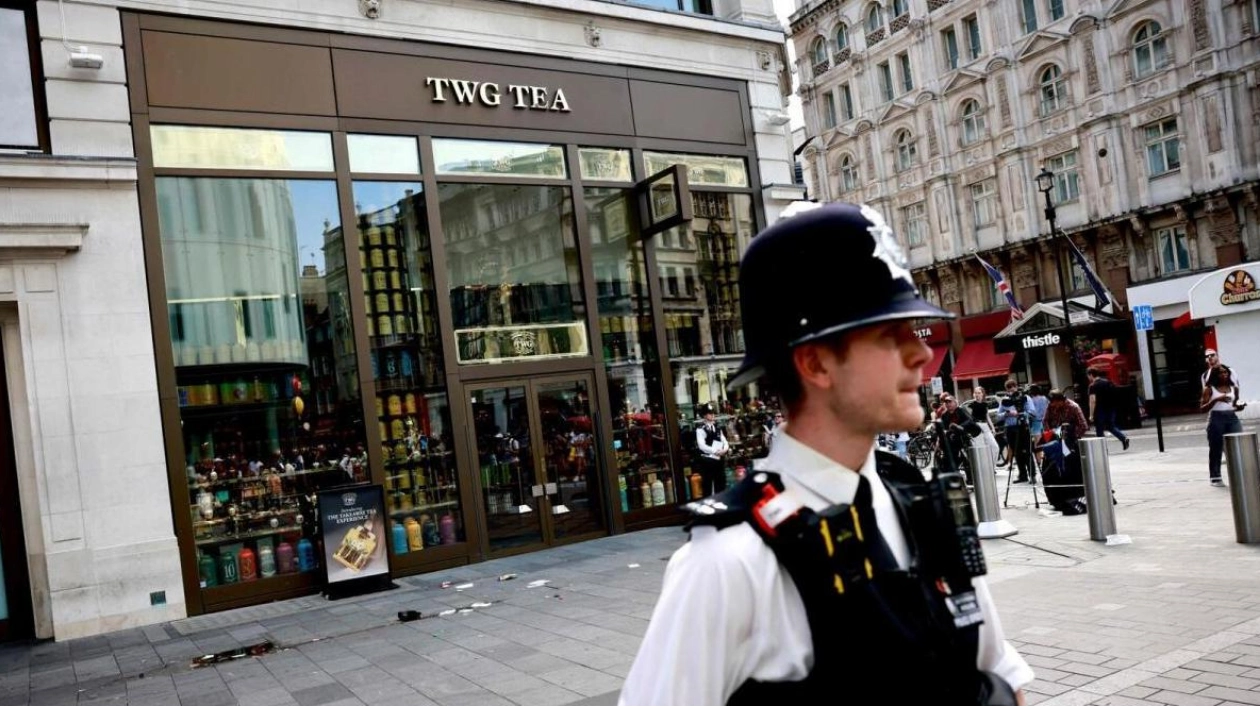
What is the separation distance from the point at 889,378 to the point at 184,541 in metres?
10.5

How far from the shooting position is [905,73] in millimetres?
41094

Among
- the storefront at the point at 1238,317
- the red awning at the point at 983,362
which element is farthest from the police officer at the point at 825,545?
the red awning at the point at 983,362

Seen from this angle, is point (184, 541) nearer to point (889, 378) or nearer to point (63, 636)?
point (63, 636)

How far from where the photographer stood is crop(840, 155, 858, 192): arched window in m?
44.3

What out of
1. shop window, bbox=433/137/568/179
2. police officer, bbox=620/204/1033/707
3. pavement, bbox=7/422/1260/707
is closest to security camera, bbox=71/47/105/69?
shop window, bbox=433/137/568/179

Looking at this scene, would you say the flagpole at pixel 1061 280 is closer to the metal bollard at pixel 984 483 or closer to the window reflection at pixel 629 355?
the metal bollard at pixel 984 483

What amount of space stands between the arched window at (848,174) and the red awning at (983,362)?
10.6 m

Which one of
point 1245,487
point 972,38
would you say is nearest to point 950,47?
point 972,38

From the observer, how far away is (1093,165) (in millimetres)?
33531

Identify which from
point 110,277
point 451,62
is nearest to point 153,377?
point 110,277

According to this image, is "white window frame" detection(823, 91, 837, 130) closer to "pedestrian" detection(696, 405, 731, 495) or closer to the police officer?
"pedestrian" detection(696, 405, 731, 495)

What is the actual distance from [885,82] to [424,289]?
3475 centimetres

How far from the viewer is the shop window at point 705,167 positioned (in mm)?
14781

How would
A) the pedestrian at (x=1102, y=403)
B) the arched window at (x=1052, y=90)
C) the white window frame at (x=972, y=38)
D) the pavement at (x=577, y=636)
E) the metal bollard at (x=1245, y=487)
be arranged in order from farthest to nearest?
the white window frame at (x=972, y=38) < the arched window at (x=1052, y=90) < the pedestrian at (x=1102, y=403) < the metal bollard at (x=1245, y=487) < the pavement at (x=577, y=636)
